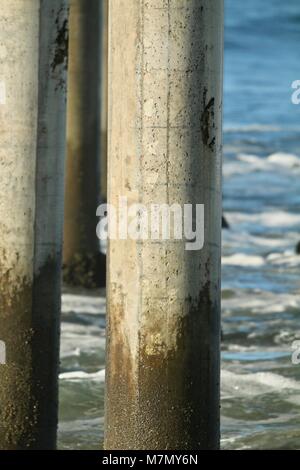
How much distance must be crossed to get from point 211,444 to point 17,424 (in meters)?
1.01

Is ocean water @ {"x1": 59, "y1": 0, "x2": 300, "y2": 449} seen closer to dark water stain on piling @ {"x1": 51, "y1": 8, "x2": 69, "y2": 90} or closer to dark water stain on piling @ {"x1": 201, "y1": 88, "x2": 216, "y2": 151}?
dark water stain on piling @ {"x1": 51, "y1": 8, "x2": 69, "y2": 90}

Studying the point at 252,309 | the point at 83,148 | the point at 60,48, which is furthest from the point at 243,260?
the point at 60,48

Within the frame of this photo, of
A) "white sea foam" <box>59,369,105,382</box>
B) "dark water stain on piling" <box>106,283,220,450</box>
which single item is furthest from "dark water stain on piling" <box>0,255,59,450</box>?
"white sea foam" <box>59,369,105,382</box>

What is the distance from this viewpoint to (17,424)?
6.88 metres

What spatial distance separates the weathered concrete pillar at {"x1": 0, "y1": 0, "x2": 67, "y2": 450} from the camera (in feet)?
22.2

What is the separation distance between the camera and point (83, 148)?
1363 cm

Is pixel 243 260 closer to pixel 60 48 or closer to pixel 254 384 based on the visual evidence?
pixel 254 384

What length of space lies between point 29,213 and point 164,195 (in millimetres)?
878

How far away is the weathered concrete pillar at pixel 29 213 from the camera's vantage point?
267 inches

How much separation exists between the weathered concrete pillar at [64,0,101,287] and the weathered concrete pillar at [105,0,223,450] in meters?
7.20

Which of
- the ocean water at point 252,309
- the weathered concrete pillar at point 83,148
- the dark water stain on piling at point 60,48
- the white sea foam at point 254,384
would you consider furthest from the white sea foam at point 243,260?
the dark water stain on piling at point 60,48

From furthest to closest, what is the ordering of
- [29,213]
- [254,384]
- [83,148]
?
[83,148] < [254,384] < [29,213]

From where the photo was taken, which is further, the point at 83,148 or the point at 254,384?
the point at 83,148
